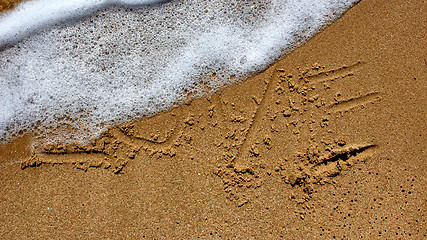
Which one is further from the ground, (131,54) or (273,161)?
(131,54)

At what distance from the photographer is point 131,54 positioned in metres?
2.34

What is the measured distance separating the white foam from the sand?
6.9 inches

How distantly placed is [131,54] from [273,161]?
1.58 meters

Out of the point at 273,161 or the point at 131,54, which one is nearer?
the point at 273,161

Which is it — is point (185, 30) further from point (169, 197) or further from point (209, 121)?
point (169, 197)

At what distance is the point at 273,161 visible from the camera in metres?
2.13

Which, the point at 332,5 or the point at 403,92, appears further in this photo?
the point at 332,5

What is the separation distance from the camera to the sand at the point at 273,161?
206 centimetres

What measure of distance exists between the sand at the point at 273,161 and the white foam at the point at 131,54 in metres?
0.18

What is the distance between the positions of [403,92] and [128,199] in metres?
2.43

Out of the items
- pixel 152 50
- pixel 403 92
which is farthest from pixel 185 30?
pixel 403 92

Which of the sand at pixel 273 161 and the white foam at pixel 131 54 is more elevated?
the white foam at pixel 131 54

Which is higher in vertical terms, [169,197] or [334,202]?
[169,197]

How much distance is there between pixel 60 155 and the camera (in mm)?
2223
